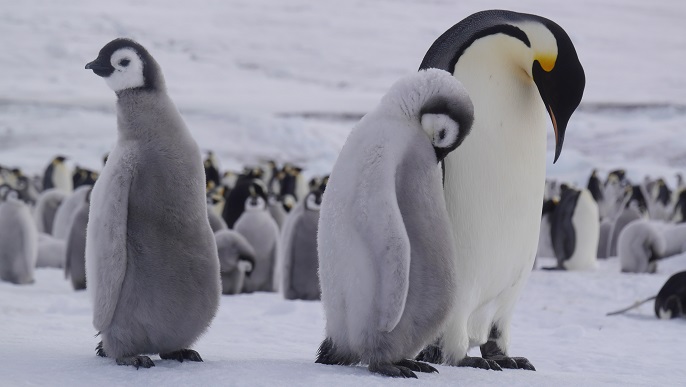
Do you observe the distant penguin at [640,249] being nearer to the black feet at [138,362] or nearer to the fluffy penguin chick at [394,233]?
the fluffy penguin chick at [394,233]

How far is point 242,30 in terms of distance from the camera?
46188 mm

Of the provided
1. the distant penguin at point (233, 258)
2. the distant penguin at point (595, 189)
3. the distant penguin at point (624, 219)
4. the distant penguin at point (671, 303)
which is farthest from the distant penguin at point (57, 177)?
the distant penguin at point (671, 303)

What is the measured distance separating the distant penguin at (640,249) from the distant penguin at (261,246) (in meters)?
3.43

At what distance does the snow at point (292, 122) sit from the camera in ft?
8.59

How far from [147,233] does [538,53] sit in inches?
44.2

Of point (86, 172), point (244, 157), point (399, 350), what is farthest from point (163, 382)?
point (244, 157)

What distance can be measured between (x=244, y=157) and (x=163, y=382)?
24.7m

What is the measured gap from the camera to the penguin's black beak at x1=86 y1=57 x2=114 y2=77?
2464 mm

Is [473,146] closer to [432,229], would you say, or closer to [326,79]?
[432,229]

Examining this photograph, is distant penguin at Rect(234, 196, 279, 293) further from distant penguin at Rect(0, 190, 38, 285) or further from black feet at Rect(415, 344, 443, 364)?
black feet at Rect(415, 344, 443, 364)

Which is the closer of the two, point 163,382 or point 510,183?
point 163,382

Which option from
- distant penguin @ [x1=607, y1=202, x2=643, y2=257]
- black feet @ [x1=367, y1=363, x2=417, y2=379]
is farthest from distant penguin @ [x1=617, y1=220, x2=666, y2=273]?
black feet @ [x1=367, y1=363, x2=417, y2=379]

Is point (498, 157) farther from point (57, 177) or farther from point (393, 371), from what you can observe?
point (57, 177)

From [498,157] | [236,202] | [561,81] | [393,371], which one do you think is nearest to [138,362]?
[393,371]
